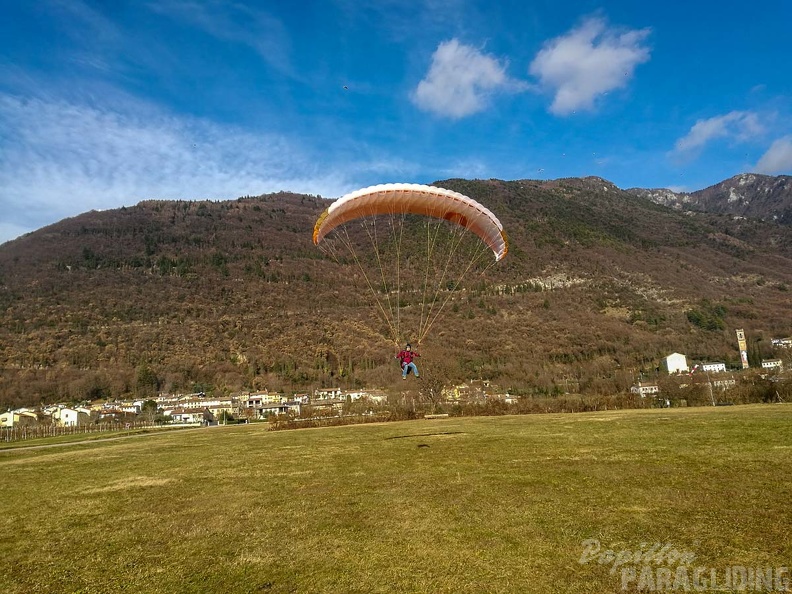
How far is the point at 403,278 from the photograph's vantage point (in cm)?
13862

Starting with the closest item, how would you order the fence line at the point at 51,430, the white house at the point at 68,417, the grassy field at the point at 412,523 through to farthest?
the grassy field at the point at 412,523, the fence line at the point at 51,430, the white house at the point at 68,417

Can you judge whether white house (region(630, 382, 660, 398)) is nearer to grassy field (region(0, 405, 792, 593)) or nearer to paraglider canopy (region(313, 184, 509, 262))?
paraglider canopy (region(313, 184, 509, 262))

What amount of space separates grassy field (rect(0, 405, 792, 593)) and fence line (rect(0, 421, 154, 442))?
47.9m

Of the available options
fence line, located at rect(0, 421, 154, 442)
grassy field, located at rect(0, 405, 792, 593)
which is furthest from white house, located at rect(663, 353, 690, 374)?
grassy field, located at rect(0, 405, 792, 593)

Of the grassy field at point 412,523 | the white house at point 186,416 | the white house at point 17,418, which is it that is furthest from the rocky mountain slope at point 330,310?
the grassy field at point 412,523

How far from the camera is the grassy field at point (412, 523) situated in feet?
14.9

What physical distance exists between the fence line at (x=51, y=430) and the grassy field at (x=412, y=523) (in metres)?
47.9

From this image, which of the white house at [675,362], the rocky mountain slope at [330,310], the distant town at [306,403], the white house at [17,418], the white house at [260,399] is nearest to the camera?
the distant town at [306,403]

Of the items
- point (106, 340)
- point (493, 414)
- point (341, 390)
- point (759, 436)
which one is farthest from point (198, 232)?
point (759, 436)

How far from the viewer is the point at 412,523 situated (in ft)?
20.4

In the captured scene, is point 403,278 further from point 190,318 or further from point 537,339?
point 190,318

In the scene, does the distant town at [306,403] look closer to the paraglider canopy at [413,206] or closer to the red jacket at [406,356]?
the paraglider canopy at [413,206]

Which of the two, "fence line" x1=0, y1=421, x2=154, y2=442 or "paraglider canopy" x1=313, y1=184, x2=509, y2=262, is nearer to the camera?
"paraglider canopy" x1=313, y1=184, x2=509, y2=262

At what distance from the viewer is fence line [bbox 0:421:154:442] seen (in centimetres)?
4783
